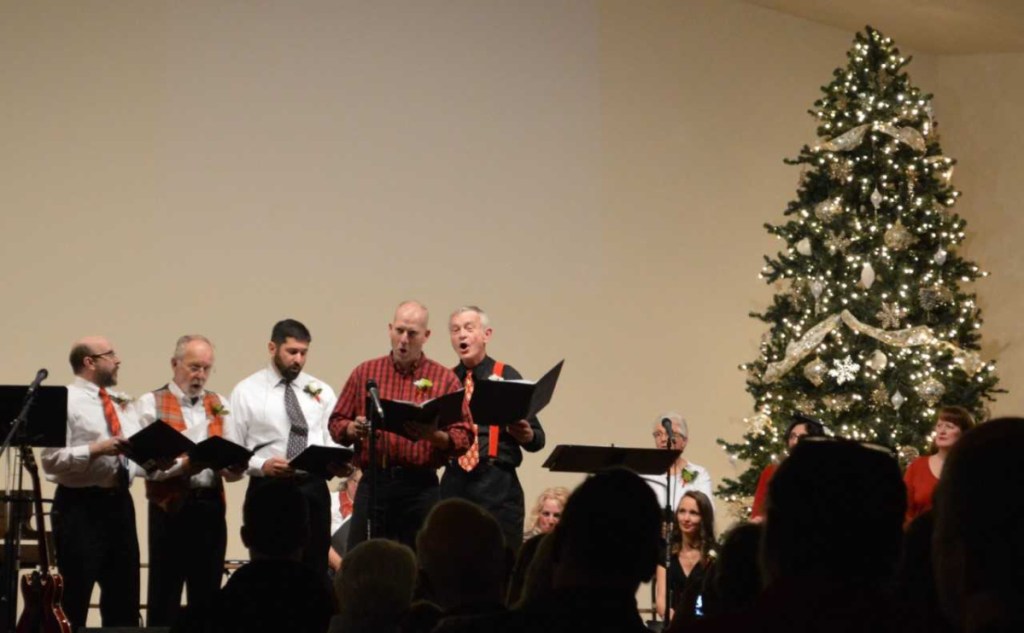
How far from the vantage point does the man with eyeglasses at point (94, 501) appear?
6285 millimetres

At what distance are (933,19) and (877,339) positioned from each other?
2.69 meters

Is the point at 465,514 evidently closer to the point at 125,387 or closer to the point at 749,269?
the point at 125,387

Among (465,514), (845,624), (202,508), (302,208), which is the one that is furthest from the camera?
(302,208)

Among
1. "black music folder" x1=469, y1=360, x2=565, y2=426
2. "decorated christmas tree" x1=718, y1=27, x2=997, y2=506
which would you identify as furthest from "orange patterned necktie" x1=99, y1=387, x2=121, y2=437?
"decorated christmas tree" x1=718, y1=27, x2=997, y2=506

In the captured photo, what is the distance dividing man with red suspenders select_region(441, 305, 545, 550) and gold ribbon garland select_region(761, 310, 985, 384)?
2.97 meters

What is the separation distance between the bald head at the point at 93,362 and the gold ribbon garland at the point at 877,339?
4631mm

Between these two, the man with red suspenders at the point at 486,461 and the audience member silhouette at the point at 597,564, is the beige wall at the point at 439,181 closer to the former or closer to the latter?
the man with red suspenders at the point at 486,461

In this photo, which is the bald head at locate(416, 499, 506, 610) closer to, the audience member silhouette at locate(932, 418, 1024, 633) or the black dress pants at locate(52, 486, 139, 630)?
the audience member silhouette at locate(932, 418, 1024, 633)

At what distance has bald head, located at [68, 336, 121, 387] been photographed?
21.6 feet

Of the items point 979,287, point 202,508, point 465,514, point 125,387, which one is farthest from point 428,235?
point 465,514

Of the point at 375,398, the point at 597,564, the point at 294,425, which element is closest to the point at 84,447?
the point at 294,425

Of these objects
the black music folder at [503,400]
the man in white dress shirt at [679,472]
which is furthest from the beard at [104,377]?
the man in white dress shirt at [679,472]

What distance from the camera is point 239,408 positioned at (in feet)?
22.6

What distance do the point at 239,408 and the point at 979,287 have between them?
21.3 ft
